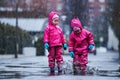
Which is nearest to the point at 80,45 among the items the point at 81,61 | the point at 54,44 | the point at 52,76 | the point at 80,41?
the point at 80,41

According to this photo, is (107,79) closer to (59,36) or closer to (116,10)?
(59,36)

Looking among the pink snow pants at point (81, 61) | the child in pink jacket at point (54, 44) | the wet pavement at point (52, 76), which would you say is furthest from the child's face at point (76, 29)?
the wet pavement at point (52, 76)

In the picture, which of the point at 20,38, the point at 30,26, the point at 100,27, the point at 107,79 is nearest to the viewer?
the point at 107,79

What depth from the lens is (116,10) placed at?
42.8 metres

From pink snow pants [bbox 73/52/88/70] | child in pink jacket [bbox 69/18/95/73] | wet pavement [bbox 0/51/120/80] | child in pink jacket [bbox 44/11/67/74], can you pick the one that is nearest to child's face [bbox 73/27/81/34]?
child in pink jacket [bbox 69/18/95/73]

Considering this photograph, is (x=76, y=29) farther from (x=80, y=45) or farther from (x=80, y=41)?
(x=80, y=45)

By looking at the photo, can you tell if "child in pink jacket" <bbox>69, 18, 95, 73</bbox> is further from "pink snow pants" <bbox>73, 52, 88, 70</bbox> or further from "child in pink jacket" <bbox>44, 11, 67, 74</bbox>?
"child in pink jacket" <bbox>44, 11, 67, 74</bbox>

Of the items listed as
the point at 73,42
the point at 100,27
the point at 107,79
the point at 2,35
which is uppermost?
the point at 100,27

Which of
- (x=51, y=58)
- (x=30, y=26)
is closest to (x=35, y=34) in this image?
(x=30, y=26)

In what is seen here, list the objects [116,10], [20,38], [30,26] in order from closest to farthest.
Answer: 1. [116,10]
2. [20,38]
3. [30,26]

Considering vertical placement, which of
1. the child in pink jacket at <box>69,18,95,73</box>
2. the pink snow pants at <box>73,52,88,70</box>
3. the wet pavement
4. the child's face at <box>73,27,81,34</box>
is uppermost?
the child's face at <box>73,27,81,34</box>

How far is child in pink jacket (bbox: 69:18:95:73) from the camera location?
14266mm

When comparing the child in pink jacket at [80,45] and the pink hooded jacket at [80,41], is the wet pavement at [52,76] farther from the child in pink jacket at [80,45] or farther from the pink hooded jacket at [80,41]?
the pink hooded jacket at [80,41]

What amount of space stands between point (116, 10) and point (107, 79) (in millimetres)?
31154
